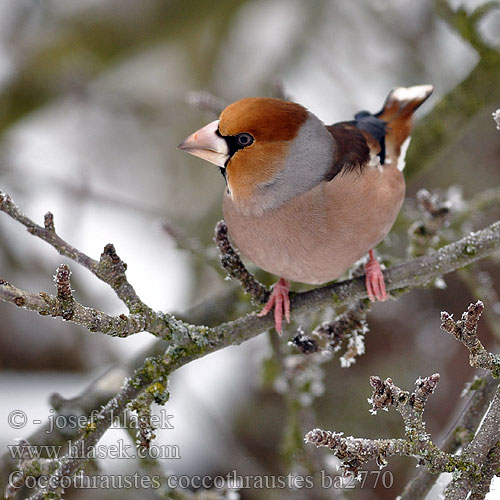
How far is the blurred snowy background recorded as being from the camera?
432 cm

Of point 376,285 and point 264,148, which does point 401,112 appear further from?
point 376,285

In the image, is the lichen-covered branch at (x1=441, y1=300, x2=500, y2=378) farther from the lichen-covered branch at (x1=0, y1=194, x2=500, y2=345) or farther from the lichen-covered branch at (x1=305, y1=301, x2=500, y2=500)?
the lichen-covered branch at (x1=0, y1=194, x2=500, y2=345)

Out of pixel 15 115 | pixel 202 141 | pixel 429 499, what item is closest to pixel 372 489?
pixel 429 499

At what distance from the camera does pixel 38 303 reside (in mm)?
1576

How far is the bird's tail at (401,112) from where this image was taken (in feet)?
10.9

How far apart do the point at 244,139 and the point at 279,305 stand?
0.64 meters

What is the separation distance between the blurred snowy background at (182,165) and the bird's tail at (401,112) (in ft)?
1.65

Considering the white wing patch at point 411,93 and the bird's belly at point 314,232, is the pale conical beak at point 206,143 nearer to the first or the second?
the bird's belly at point 314,232

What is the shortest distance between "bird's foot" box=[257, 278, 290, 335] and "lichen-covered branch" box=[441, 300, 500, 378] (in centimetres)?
81

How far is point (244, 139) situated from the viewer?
2.50 meters

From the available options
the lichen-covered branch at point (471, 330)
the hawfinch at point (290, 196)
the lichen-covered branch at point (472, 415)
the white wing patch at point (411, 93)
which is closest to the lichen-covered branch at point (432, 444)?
the lichen-covered branch at point (471, 330)

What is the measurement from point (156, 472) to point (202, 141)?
1275 millimetres

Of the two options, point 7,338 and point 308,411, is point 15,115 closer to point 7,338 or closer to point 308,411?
point 7,338

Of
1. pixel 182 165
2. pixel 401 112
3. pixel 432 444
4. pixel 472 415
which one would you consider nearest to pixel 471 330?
pixel 432 444
